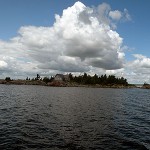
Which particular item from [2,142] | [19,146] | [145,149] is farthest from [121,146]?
[2,142]

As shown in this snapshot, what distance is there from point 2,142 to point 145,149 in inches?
585

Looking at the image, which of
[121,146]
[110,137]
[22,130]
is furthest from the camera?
[22,130]

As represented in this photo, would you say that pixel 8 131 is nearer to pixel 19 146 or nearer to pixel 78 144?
pixel 19 146

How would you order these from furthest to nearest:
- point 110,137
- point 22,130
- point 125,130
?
point 125,130
point 22,130
point 110,137

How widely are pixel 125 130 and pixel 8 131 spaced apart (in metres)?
15.9

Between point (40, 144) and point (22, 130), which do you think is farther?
point (22, 130)

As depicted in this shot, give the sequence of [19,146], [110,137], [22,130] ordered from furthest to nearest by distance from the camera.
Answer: [22,130]
[110,137]
[19,146]

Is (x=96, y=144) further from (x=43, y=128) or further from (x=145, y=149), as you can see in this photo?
(x=43, y=128)

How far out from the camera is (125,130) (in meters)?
29.3

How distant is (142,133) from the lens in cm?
2800

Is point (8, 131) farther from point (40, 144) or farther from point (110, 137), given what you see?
point (110, 137)

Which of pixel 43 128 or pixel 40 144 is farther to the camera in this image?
pixel 43 128

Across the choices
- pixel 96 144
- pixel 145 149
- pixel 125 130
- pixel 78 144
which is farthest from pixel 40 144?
pixel 125 130

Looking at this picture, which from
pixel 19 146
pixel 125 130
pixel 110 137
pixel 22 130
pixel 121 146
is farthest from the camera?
pixel 125 130
